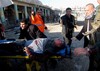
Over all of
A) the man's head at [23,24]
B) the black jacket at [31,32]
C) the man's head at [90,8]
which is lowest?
the black jacket at [31,32]

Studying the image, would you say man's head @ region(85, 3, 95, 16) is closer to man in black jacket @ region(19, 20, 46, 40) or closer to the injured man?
the injured man

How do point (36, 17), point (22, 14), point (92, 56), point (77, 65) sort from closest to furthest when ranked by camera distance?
point (92, 56), point (77, 65), point (36, 17), point (22, 14)

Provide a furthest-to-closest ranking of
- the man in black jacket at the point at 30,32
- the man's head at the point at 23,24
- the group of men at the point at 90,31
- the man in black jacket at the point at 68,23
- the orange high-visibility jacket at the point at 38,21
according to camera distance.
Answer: the orange high-visibility jacket at the point at 38,21, the man in black jacket at the point at 68,23, the man in black jacket at the point at 30,32, the man's head at the point at 23,24, the group of men at the point at 90,31

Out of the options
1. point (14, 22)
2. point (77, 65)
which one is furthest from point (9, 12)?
point (77, 65)

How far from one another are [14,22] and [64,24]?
50.4 ft

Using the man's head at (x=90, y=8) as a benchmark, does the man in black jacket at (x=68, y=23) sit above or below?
below

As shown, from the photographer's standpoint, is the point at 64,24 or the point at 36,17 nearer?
the point at 64,24

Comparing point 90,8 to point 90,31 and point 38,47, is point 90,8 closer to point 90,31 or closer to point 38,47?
point 90,31

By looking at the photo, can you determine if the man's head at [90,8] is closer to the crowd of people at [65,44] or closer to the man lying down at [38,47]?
the crowd of people at [65,44]

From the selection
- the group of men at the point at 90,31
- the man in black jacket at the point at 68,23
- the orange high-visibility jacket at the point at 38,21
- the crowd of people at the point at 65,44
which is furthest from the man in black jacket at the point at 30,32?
the orange high-visibility jacket at the point at 38,21

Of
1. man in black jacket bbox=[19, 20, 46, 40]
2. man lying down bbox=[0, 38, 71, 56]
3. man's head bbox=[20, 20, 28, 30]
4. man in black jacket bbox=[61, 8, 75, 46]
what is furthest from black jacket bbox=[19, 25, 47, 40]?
man in black jacket bbox=[61, 8, 75, 46]

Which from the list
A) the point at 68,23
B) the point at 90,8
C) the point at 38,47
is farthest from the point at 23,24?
the point at 68,23

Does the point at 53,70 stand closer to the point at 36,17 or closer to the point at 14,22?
the point at 36,17

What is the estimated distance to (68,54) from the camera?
176 inches
